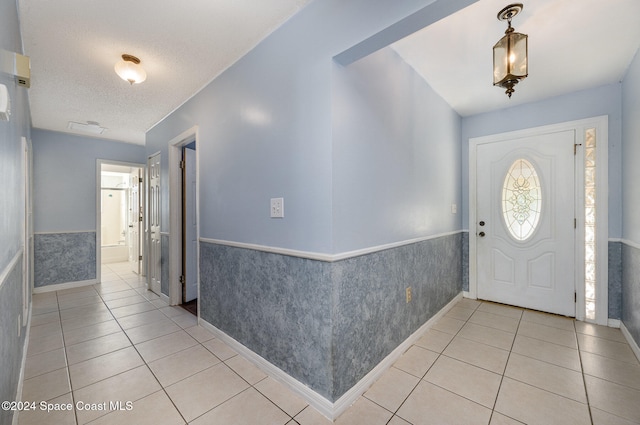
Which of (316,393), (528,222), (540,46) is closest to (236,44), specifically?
(540,46)

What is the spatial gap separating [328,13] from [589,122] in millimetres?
2982

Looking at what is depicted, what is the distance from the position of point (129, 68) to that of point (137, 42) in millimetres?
295

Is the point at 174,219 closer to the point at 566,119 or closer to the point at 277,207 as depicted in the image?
the point at 277,207

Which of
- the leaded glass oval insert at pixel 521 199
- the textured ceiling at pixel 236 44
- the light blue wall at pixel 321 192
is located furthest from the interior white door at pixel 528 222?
the light blue wall at pixel 321 192

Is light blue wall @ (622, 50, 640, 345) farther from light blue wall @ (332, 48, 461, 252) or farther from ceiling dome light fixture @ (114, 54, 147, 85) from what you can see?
ceiling dome light fixture @ (114, 54, 147, 85)

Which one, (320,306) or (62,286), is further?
(62,286)

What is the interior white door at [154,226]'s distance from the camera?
3.70m

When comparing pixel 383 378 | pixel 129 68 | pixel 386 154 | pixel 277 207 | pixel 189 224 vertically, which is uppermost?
pixel 129 68

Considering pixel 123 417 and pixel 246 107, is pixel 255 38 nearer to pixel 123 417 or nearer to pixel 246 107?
pixel 246 107

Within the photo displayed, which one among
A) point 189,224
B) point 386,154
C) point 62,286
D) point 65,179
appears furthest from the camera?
point 65,179

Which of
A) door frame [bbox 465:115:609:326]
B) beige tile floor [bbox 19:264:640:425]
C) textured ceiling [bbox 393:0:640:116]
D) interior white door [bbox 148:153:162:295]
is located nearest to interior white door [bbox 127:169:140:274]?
interior white door [bbox 148:153:162:295]

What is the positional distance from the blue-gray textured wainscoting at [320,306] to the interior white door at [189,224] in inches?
38.1

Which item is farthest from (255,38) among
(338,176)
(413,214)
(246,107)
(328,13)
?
(413,214)

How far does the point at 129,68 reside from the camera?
2.25 metres
